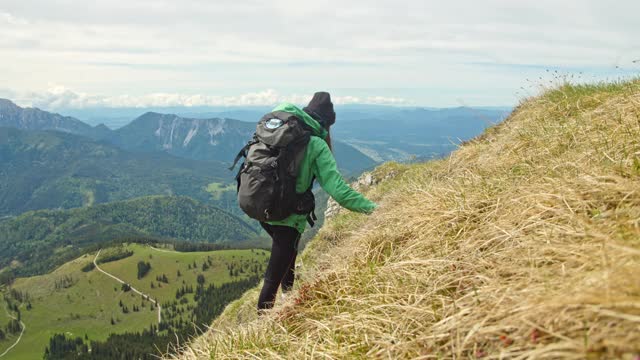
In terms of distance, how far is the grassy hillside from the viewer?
2.87 metres

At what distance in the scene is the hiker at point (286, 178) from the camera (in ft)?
23.5

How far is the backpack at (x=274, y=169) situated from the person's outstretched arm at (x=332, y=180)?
35cm

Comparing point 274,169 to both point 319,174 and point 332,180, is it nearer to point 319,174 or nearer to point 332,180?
point 319,174

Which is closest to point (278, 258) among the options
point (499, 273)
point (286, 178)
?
point (286, 178)

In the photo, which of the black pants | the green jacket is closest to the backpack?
the green jacket

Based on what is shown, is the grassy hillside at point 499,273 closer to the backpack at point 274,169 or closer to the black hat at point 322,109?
the backpack at point 274,169

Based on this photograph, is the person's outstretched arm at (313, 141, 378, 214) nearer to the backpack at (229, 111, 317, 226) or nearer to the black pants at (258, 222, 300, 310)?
the backpack at (229, 111, 317, 226)

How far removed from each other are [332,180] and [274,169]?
3.36 feet

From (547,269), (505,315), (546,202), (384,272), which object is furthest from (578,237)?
(384,272)

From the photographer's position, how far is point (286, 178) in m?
7.25

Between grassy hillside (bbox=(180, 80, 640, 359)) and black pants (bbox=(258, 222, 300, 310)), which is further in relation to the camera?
black pants (bbox=(258, 222, 300, 310))

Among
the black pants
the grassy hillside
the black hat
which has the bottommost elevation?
the black pants

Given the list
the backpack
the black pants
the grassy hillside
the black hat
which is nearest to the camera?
the grassy hillside

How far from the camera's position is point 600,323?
8.81 feet
